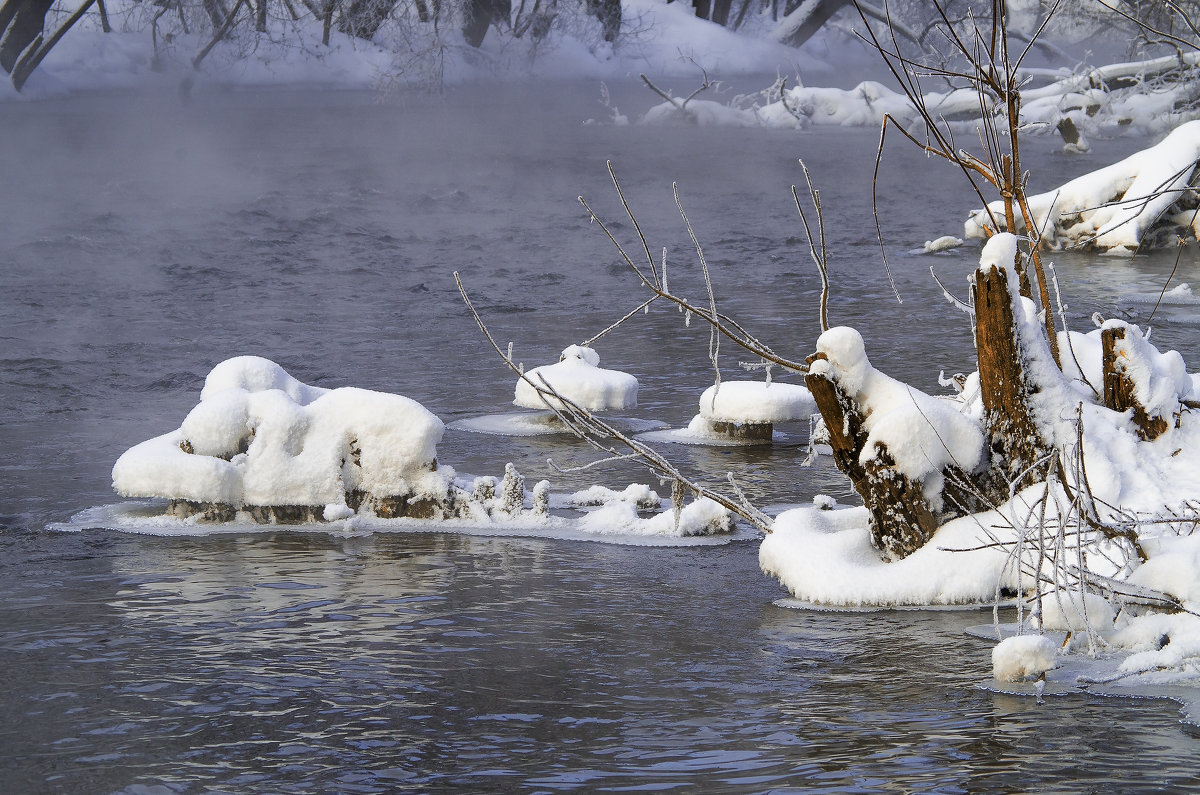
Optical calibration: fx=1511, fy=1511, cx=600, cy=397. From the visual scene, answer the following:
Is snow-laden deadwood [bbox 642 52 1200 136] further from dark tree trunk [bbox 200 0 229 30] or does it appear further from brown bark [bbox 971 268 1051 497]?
brown bark [bbox 971 268 1051 497]

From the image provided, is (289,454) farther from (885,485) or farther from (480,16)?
(480,16)

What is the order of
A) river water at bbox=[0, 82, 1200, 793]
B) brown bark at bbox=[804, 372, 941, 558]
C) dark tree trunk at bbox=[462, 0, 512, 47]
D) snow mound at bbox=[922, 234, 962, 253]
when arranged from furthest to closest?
dark tree trunk at bbox=[462, 0, 512, 47], snow mound at bbox=[922, 234, 962, 253], brown bark at bbox=[804, 372, 941, 558], river water at bbox=[0, 82, 1200, 793]

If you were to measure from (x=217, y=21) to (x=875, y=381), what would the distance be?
4350cm

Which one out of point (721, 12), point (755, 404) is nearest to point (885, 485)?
point (755, 404)

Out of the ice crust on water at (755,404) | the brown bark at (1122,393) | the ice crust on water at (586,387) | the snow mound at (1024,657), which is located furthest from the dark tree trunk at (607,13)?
the snow mound at (1024,657)

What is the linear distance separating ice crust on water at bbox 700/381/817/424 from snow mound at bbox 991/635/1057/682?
5807 millimetres

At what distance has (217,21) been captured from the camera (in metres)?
47.7

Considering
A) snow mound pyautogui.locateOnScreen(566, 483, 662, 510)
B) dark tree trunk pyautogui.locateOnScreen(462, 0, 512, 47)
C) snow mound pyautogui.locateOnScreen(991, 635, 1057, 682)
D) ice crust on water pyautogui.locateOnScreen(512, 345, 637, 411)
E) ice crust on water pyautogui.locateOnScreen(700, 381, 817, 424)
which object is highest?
dark tree trunk pyautogui.locateOnScreen(462, 0, 512, 47)

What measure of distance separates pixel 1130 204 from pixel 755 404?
1305 cm

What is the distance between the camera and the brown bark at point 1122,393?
841 centimetres

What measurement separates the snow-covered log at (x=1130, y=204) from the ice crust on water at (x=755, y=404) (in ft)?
37.8

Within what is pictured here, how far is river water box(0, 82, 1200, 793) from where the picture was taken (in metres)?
6.00

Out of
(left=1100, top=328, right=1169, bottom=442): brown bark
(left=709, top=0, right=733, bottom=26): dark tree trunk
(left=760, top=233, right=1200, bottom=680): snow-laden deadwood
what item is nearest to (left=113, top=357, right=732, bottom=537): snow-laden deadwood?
(left=760, top=233, right=1200, bottom=680): snow-laden deadwood

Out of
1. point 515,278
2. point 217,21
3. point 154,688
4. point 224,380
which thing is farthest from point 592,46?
point 154,688
